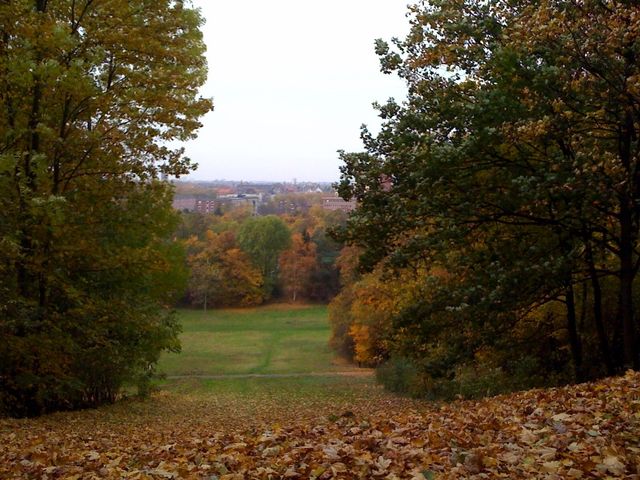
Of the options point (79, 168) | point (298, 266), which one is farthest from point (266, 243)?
point (79, 168)

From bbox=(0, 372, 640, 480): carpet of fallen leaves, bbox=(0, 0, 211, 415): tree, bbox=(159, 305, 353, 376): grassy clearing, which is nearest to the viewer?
bbox=(0, 372, 640, 480): carpet of fallen leaves

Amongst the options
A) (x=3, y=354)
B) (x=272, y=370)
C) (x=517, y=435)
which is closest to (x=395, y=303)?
(x=3, y=354)

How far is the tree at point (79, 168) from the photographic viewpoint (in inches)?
453

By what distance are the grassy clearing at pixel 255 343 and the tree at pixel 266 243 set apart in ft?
14.9

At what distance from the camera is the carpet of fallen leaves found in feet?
17.4

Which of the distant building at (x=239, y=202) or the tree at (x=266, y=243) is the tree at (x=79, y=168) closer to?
the tree at (x=266, y=243)

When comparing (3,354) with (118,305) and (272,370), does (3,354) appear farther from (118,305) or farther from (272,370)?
(272,370)

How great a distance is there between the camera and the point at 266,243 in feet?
286

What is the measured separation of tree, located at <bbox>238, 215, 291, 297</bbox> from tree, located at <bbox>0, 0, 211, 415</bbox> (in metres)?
70.2

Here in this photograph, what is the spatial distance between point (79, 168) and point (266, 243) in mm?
73120

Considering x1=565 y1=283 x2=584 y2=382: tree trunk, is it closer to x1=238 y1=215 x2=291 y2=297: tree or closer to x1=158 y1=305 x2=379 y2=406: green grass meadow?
x1=158 y1=305 x2=379 y2=406: green grass meadow

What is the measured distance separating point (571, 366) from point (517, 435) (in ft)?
33.6

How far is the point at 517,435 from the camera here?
642cm

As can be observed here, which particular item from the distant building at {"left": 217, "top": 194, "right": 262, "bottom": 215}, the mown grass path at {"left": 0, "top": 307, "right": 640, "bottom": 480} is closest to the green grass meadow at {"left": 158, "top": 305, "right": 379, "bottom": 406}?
the mown grass path at {"left": 0, "top": 307, "right": 640, "bottom": 480}
